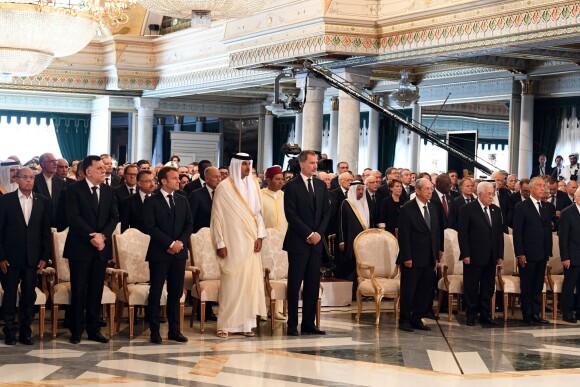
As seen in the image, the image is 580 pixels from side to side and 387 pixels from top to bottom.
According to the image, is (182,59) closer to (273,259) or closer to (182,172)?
(182,172)

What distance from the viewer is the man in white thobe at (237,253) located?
8.79 m

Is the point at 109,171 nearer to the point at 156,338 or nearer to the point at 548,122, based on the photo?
the point at 156,338

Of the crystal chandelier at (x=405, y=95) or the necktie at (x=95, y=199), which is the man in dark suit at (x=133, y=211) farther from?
the crystal chandelier at (x=405, y=95)

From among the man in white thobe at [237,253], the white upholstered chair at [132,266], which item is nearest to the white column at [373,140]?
the man in white thobe at [237,253]

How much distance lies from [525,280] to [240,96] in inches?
659

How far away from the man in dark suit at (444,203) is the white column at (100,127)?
15397mm

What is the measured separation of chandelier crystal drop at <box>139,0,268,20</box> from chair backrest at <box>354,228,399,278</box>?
3547mm

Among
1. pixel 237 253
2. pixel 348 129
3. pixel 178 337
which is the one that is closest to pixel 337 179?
pixel 348 129

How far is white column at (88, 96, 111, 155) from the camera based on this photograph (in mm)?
25625

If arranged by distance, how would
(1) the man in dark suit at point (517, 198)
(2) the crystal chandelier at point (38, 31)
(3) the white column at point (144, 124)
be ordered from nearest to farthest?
(1) the man in dark suit at point (517, 198) → (2) the crystal chandelier at point (38, 31) → (3) the white column at point (144, 124)

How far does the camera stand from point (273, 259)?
9.37 meters

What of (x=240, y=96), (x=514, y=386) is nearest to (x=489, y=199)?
(x=514, y=386)

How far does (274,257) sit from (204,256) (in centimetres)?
66

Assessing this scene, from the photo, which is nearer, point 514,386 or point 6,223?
point 514,386
